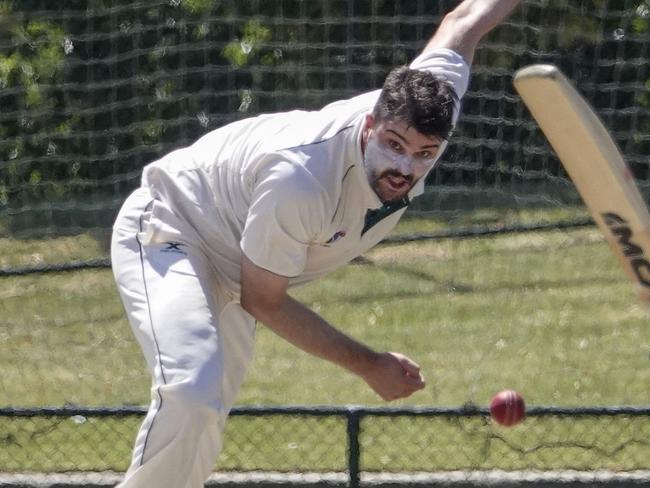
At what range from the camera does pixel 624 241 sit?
4023 millimetres

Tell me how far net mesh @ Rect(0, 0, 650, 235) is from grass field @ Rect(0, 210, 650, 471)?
1.06 ft

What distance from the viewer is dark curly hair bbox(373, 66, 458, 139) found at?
403cm

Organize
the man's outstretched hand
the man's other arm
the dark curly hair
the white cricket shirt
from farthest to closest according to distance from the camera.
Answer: the man's outstretched hand
the man's other arm
the white cricket shirt
the dark curly hair

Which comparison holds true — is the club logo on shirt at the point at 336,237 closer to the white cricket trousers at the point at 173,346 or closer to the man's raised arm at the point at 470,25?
the white cricket trousers at the point at 173,346

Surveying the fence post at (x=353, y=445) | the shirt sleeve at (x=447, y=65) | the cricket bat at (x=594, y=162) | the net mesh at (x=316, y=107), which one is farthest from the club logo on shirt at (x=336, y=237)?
the net mesh at (x=316, y=107)

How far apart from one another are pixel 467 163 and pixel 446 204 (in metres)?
0.34

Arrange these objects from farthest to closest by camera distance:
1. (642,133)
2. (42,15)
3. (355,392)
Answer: (642,133) → (42,15) → (355,392)

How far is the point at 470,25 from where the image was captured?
185 inches

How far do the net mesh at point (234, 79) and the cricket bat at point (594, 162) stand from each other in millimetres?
3553

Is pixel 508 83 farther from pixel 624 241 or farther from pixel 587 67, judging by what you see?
pixel 624 241

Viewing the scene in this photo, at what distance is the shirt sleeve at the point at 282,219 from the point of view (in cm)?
412

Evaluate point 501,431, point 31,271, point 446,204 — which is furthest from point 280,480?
point 446,204

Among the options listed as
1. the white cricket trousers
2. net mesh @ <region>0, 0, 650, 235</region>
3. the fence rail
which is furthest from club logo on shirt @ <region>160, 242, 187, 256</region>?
net mesh @ <region>0, 0, 650, 235</region>

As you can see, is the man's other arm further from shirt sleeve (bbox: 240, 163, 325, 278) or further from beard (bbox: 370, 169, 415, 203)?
beard (bbox: 370, 169, 415, 203)
